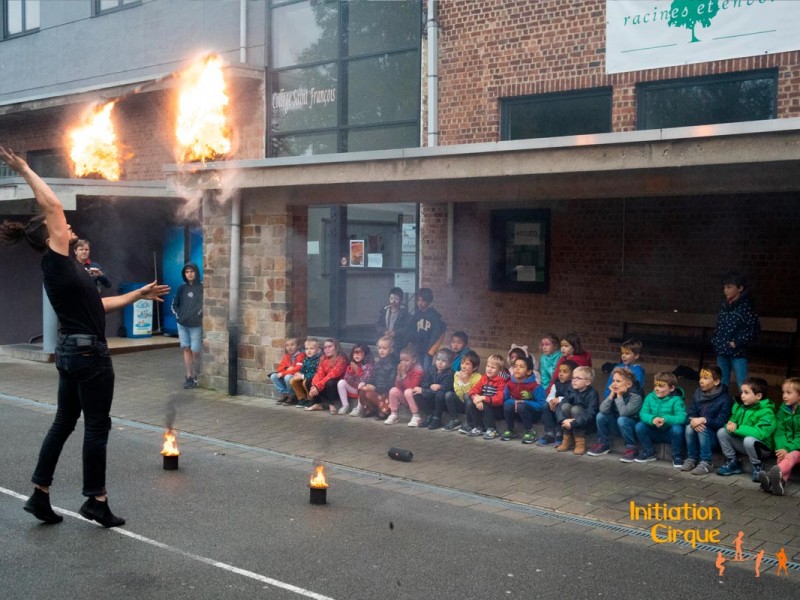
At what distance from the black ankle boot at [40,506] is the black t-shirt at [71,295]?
3.61 feet

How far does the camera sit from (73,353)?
5836 millimetres

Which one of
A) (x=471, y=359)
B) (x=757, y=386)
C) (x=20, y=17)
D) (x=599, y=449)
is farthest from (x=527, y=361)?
(x=20, y=17)

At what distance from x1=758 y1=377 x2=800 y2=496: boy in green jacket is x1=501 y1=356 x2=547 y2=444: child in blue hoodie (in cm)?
233

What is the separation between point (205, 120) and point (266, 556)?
31.9 feet

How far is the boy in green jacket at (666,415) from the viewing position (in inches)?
320

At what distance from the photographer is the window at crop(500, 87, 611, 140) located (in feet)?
40.4

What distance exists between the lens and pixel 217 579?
16.9 feet

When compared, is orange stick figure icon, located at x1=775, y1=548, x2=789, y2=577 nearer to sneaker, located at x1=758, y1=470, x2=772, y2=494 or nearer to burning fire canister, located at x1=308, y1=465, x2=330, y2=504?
sneaker, located at x1=758, y1=470, x2=772, y2=494

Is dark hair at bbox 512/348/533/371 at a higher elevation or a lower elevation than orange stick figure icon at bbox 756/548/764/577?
higher

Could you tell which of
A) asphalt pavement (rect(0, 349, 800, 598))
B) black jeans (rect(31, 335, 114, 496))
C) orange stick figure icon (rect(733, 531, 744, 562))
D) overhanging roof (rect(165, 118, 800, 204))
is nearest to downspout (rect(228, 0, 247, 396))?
overhanging roof (rect(165, 118, 800, 204))

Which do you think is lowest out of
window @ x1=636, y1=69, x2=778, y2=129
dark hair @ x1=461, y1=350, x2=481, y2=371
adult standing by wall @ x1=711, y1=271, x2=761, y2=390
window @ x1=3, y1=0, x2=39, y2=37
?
dark hair @ x1=461, y1=350, x2=481, y2=371

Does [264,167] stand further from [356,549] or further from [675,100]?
[356,549]

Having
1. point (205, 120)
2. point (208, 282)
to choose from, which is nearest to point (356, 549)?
point (208, 282)

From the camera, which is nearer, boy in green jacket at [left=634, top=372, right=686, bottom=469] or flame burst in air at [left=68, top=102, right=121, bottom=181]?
boy in green jacket at [left=634, top=372, right=686, bottom=469]
